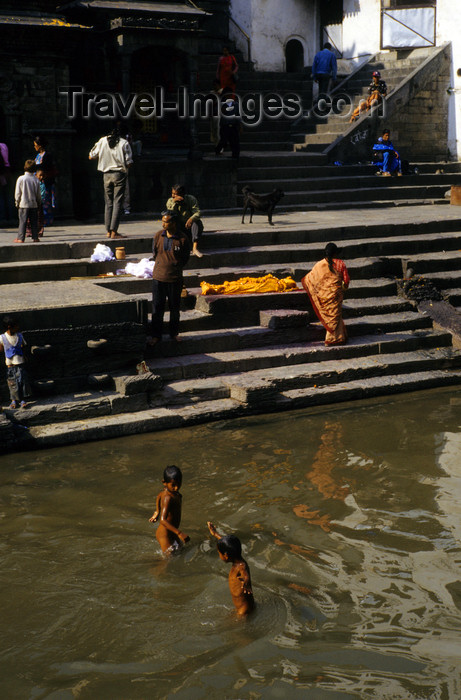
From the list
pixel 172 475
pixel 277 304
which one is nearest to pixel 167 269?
pixel 277 304

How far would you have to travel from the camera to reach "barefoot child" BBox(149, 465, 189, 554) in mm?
6055

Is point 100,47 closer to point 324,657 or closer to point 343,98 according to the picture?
point 343,98

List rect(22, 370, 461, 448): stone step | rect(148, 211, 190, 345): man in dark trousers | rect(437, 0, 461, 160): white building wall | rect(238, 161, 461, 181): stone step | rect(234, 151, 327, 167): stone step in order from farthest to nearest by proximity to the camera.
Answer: rect(437, 0, 461, 160): white building wall, rect(234, 151, 327, 167): stone step, rect(238, 161, 461, 181): stone step, rect(148, 211, 190, 345): man in dark trousers, rect(22, 370, 461, 448): stone step

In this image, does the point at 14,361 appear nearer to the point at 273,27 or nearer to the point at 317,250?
the point at 317,250

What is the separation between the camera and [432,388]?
1023 centimetres

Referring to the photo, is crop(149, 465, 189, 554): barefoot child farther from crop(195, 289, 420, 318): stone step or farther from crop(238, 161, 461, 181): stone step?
crop(238, 161, 461, 181): stone step

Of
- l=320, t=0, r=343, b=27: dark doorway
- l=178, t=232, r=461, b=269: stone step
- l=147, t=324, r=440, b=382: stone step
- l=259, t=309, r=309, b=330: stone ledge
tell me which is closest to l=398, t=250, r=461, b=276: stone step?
l=178, t=232, r=461, b=269: stone step

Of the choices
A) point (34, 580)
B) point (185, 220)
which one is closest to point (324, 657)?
point (34, 580)

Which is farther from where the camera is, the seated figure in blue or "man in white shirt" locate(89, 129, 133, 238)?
the seated figure in blue

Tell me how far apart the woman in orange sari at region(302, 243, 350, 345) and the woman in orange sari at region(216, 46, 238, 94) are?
924 centimetres

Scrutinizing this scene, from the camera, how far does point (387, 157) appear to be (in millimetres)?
18750

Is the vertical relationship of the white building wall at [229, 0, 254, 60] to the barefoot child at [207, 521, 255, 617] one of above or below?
above

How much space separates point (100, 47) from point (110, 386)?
36.4 feet

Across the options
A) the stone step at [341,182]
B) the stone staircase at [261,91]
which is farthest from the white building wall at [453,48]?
the stone staircase at [261,91]
